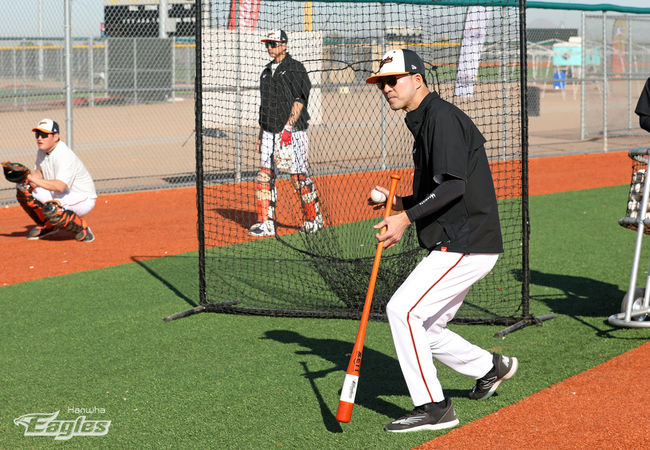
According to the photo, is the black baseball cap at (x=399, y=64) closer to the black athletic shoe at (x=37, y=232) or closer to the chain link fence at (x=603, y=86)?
the black athletic shoe at (x=37, y=232)

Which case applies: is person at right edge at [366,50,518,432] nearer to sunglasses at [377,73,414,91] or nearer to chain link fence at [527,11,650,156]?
sunglasses at [377,73,414,91]

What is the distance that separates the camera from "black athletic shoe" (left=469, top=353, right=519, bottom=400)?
5.03 metres

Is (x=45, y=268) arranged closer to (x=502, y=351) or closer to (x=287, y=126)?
(x=287, y=126)

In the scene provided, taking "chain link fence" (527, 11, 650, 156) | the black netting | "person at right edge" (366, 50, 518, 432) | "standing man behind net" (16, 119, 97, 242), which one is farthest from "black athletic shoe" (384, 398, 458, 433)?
"chain link fence" (527, 11, 650, 156)

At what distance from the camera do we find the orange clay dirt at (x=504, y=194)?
4594 millimetres

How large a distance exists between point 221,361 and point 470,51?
3.91 metres

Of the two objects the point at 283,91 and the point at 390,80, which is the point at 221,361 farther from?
the point at 283,91

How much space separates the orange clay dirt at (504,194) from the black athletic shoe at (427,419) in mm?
80

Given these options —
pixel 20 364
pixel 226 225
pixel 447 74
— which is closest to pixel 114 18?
pixel 226 225

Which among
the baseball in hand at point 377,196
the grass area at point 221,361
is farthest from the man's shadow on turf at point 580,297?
the baseball in hand at point 377,196

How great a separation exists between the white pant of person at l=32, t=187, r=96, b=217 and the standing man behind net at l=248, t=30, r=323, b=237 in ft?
6.66

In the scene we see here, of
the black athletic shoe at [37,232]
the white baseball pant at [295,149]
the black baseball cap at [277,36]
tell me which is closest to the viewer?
the black baseball cap at [277,36]

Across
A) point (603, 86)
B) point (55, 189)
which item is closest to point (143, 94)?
point (603, 86)

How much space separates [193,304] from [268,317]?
0.80 meters
